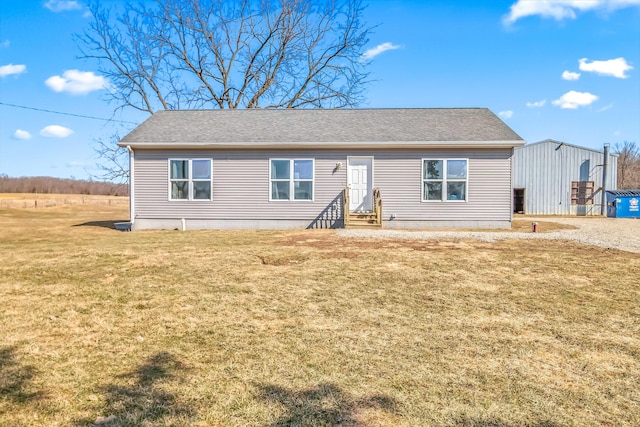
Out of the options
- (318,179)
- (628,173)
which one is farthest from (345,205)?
(628,173)

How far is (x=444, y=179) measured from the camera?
12.7 m

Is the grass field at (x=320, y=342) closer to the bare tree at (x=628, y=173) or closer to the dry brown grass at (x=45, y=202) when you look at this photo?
the dry brown grass at (x=45, y=202)

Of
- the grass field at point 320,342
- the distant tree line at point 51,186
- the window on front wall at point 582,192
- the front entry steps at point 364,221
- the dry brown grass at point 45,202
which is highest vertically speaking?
the distant tree line at point 51,186

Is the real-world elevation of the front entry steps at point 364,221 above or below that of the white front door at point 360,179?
below

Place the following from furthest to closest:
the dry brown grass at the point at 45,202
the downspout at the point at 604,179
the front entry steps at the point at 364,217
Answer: the dry brown grass at the point at 45,202, the downspout at the point at 604,179, the front entry steps at the point at 364,217

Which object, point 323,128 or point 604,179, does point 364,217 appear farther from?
point 604,179

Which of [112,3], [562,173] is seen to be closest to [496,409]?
[562,173]

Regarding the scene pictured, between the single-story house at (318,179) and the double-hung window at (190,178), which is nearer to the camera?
the single-story house at (318,179)

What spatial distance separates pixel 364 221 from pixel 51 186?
50719 mm

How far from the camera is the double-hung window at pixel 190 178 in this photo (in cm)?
1300

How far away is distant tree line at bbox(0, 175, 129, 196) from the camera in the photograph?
4462cm

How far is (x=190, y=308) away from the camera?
173 inches

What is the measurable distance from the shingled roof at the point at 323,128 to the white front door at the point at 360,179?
704mm

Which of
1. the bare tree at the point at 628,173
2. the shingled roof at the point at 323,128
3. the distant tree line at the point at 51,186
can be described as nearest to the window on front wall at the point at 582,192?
the shingled roof at the point at 323,128
